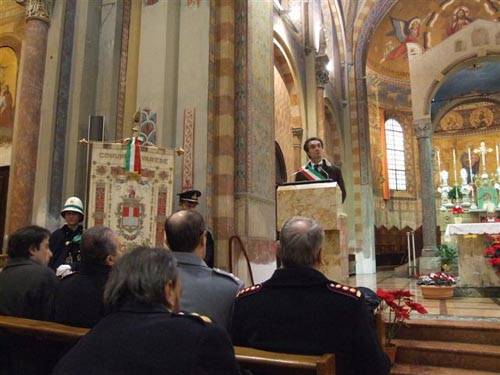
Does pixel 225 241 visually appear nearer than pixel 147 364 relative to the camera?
No

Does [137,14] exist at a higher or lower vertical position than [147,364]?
higher

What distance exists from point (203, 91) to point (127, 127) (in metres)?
1.33

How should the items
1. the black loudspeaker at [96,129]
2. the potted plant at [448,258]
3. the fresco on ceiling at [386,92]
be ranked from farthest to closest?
the fresco on ceiling at [386,92]
the potted plant at [448,258]
the black loudspeaker at [96,129]

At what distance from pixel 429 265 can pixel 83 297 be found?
1179 cm

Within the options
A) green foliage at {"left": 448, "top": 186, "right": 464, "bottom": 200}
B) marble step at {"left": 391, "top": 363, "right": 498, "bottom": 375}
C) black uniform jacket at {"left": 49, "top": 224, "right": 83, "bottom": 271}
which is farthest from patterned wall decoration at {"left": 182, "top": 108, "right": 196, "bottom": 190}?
green foliage at {"left": 448, "top": 186, "right": 464, "bottom": 200}

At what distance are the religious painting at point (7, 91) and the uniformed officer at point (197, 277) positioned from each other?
291 inches

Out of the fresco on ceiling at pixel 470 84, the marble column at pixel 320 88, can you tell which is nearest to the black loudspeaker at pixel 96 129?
the marble column at pixel 320 88

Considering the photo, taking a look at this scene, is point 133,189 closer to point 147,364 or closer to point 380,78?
point 147,364

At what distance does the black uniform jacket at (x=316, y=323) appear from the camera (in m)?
1.71

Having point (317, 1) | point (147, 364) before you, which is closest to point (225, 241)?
point (147, 364)

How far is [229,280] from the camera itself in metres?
2.22

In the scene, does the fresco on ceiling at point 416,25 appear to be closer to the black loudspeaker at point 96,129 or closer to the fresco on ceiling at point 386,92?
the fresco on ceiling at point 386,92

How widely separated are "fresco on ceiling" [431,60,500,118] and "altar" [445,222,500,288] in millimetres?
8127

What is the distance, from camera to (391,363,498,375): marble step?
3.97 meters
